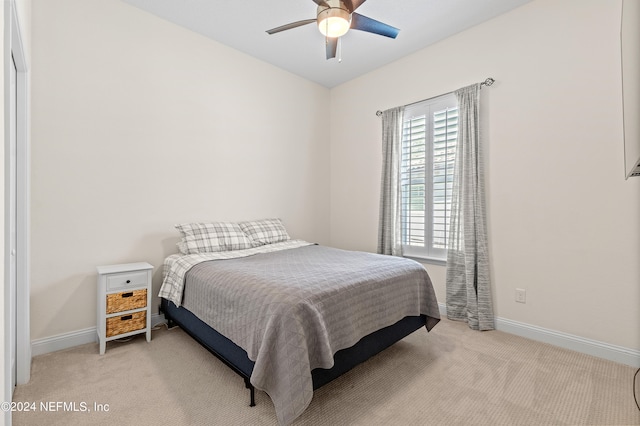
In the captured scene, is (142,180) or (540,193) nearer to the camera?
(540,193)

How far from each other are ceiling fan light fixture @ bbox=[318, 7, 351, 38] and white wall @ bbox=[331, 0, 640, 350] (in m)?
1.57

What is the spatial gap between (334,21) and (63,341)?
3.29 m

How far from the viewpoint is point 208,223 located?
3.10 m

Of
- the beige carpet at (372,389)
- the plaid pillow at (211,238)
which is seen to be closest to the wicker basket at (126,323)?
the beige carpet at (372,389)

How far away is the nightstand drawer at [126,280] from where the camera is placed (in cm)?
234

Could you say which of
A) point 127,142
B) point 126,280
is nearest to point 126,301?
point 126,280

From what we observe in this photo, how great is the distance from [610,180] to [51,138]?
441cm

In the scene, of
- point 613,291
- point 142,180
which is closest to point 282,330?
point 142,180

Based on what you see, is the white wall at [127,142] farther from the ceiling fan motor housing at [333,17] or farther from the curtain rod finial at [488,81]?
the curtain rod finial at [488,81]

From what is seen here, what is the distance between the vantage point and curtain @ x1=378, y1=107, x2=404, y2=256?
3607 millimetres

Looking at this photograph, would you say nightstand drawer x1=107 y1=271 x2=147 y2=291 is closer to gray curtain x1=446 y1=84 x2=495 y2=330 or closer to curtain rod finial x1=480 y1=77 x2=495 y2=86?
gray curtain x1=446 y1=84 x2=495 y2=330

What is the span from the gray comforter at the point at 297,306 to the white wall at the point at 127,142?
0.94 metres

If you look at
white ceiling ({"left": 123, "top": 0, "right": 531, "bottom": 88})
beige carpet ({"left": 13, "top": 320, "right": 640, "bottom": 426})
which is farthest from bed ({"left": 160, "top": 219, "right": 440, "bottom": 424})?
white ceiling ({"left": 123, "top": 0, "right": 531, "bottom": 88})

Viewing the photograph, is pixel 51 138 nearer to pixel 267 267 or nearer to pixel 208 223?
pixel 208 223
